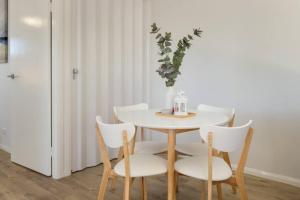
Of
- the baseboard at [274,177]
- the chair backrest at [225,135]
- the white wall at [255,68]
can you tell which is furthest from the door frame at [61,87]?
the baseboard at [274,177]

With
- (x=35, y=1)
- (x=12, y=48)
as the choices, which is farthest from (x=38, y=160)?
(x=35, y=1)

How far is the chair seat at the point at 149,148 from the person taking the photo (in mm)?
2279

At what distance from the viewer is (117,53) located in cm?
Answer: 329

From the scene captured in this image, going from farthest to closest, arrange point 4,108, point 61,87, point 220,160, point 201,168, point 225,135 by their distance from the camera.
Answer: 1. point 4,108
2. point 61,87
3. point 220,160
4. point 201,168
5. point 225,135

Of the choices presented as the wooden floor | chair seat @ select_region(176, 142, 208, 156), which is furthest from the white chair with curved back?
the wooden floor

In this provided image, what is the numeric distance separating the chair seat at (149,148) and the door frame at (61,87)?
0.83 meters

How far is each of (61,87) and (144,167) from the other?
1334 mm

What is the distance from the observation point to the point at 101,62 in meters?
3.11

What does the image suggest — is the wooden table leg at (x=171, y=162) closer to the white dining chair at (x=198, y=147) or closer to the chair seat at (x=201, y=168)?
the chair seat at (x=201, y=168)

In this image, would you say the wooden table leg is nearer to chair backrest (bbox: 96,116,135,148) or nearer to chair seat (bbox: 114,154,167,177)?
chair seat (bbox: 114,154,167,177)

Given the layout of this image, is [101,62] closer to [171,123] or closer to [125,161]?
[171,123]

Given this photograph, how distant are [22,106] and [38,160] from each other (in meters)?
0.64

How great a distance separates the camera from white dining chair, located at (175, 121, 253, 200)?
159 centimetres

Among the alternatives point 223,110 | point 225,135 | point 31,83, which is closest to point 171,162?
point 225,135
